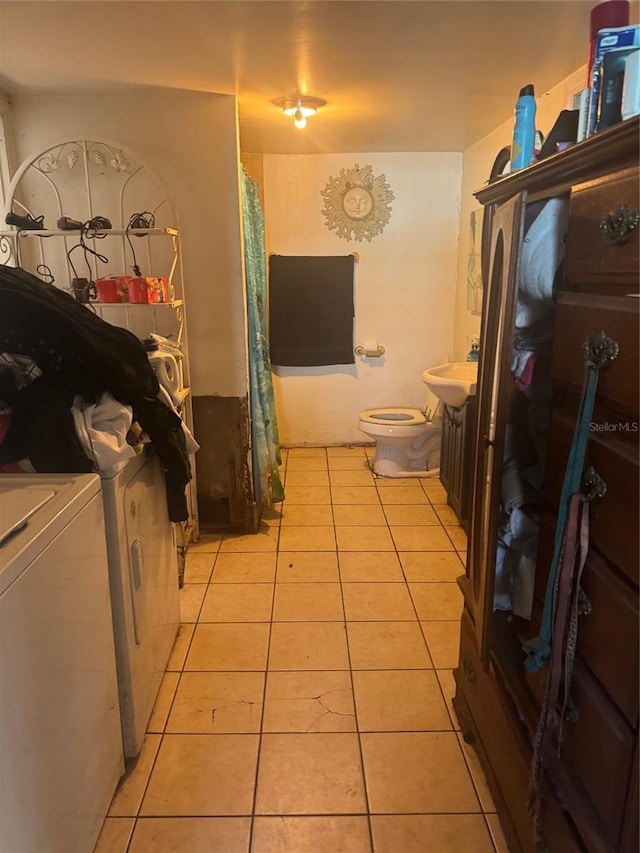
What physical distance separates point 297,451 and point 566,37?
10.3 ft

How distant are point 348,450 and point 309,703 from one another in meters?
2.70

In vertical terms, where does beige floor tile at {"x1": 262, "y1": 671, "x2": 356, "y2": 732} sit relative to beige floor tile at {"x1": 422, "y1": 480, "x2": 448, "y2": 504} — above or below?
below

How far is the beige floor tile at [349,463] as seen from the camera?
4.13 meters

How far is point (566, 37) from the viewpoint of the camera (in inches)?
74.0

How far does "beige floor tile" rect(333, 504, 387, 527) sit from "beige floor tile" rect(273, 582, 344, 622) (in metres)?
0.69

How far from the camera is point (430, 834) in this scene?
1.47 m

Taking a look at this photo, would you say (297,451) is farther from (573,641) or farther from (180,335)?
(573,641)

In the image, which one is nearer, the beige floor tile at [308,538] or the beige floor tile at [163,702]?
the beige floor tile at [163,702]

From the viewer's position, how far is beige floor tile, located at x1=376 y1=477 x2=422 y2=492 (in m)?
3.83

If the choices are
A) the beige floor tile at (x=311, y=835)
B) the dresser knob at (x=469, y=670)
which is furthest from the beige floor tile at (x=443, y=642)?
the beige floor tile at (x=311, y=835)

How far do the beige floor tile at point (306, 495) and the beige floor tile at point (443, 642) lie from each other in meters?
1.33

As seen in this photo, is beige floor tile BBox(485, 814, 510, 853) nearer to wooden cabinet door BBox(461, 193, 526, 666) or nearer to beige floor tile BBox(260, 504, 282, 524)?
wooden cabinet door BBox(461, 193, 526, 666)

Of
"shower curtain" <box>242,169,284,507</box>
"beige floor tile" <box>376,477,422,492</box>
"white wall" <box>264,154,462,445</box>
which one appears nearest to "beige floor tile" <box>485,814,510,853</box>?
"shower curtain" <box>242,169,284,507</box>

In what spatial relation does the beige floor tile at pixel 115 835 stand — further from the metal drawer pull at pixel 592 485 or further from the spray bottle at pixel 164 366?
the metal drawer pull at pixel 592 485
